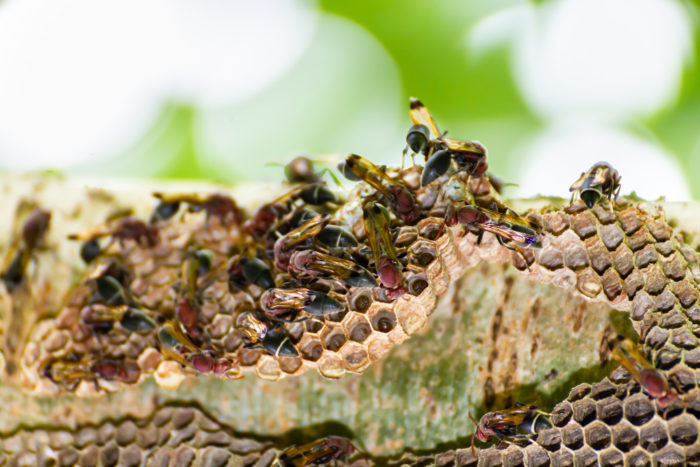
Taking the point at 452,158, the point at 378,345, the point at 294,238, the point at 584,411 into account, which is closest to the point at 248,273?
the point at 294,238

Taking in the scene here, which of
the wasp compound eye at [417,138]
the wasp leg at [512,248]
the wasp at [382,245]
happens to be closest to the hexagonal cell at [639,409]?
the wasp leg at [512,248]

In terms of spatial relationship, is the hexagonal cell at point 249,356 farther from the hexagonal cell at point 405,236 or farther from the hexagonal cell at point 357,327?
the hexagonal cell at point 405,236

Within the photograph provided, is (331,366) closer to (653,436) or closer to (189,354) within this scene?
(189,354)

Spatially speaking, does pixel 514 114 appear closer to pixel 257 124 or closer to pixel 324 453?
pixel 257 124

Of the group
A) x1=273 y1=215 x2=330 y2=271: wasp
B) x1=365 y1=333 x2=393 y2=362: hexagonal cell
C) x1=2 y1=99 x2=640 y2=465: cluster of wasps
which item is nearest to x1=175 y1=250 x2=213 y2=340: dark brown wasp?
x1=2 y1=99 x2=640 y2=465: cluster of wasps

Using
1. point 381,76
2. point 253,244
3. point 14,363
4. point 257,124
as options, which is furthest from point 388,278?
point 257,124

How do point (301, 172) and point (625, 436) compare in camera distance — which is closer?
point (625, 436)
